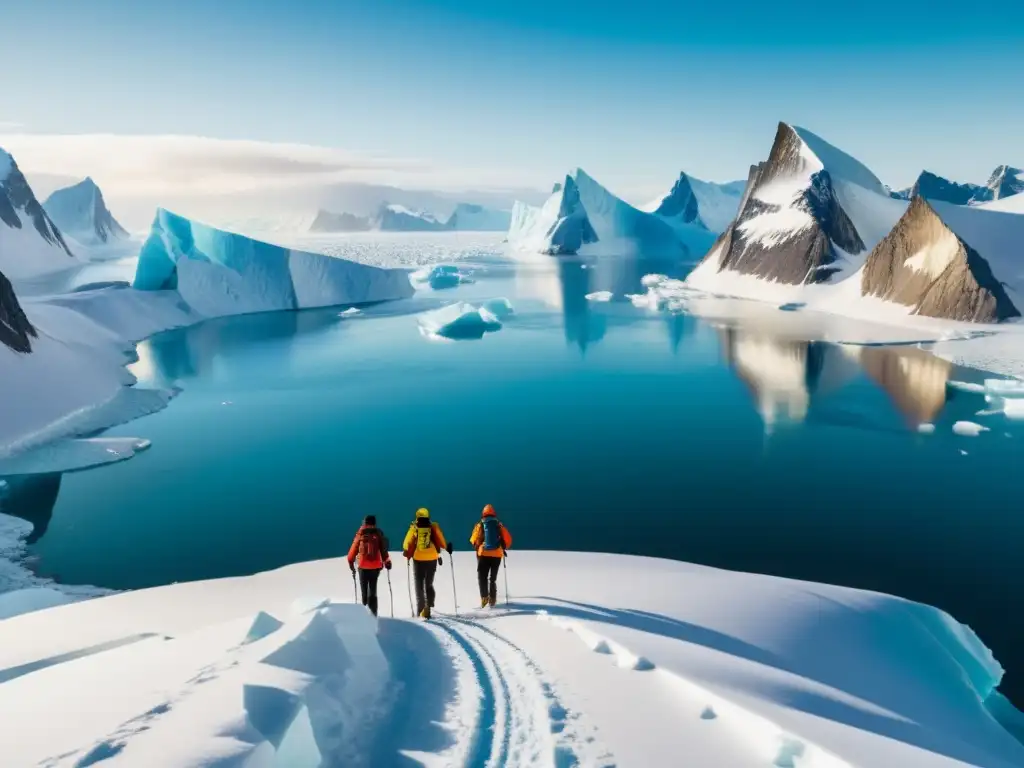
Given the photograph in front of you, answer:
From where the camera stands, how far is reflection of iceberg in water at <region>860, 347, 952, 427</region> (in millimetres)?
20438

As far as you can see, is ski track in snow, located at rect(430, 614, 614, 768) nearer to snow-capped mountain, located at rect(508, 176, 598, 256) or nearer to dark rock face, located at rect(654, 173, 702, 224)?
snow-capped mountain, located at rect(508, 176, 598, 256)

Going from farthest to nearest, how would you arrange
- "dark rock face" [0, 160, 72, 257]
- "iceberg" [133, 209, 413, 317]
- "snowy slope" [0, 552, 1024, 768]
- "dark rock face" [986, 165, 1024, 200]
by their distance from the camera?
"dark rock face" [986, 165, 1024, 200]
"dark rock face" [0, 160, 72, 257]
"iceberg" [133, 209, 413, 317]
"snowy slope" [0, 552, 1024, 768]

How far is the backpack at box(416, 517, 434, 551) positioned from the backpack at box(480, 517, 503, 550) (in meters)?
0.67

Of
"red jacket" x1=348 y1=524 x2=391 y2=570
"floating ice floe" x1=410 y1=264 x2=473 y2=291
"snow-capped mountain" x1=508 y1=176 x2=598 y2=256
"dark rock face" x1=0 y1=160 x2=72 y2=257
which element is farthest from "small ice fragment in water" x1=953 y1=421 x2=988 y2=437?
"dark rock face" x1=0 y1=160 x2=72 y2=257

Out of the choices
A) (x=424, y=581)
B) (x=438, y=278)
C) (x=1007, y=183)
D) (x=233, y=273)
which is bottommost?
(x=424, y=581)

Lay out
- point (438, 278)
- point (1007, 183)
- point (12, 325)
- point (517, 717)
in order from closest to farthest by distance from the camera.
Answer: point (517, 717)
point (12, 325)
point (438, 278)
point (1007, 183)

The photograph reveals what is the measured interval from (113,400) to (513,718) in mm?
21127

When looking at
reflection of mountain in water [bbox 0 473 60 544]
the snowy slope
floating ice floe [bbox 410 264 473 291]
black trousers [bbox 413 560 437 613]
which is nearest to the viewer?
the snowy slope

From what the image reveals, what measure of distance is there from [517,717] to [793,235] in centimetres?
5792

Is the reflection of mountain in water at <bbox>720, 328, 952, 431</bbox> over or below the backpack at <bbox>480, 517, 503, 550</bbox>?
below

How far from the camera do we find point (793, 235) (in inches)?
2197

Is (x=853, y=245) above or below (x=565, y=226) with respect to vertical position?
below

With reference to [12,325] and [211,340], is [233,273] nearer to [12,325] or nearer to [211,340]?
[211,340]

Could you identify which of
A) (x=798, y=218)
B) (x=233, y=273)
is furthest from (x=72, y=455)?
(x=798, y=218)
